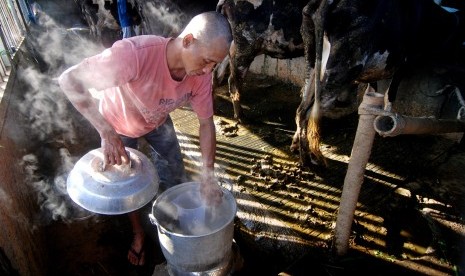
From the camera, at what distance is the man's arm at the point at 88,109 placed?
184cm

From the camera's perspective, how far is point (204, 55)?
1856 millimetres

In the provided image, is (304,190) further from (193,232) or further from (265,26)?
(265,26)

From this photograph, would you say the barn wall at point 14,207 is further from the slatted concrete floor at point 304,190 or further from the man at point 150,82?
the slatted concrete floor at point 304,190

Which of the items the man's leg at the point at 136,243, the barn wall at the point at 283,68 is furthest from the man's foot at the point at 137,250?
the barn wall at the point at 283,68

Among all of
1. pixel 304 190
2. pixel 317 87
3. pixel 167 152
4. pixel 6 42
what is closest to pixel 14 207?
pixel 167 152

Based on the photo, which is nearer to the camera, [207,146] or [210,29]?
[210,29]

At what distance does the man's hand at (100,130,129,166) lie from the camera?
190 centimetres

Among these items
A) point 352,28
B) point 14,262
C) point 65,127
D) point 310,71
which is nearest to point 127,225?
point 14,262

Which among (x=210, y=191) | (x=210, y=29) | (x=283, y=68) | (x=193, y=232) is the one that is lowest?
(x=283, y=68)

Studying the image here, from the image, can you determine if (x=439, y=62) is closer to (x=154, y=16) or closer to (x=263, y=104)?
(x=263, y=104)

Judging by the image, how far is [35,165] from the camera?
3.92 m

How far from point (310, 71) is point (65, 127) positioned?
11.9 feet

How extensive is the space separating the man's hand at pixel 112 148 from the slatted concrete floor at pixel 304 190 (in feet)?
5.53

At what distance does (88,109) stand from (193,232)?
43.2 inches
